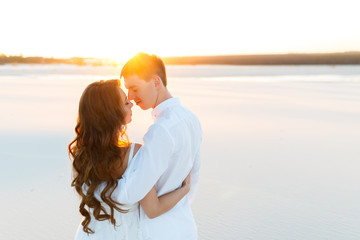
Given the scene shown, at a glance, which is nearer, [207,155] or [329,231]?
[329,231]

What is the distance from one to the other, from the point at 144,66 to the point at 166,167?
0.55 m

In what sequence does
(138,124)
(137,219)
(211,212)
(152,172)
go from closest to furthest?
(152,172), (137,219), (211,212), (138,124)

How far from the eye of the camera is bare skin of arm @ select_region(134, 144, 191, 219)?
1.99 m

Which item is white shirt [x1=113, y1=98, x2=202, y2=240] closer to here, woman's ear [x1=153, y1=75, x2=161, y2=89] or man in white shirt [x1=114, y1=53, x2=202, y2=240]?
man in white shirt [x1=114, y1=53, x2=202, y2=240]

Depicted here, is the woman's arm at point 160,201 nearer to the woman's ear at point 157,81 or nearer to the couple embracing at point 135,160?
the couple embracing at point 135,160

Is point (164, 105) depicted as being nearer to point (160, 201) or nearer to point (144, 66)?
point (144, 66)

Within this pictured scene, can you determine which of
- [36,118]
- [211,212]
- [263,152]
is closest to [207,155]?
[263,152]

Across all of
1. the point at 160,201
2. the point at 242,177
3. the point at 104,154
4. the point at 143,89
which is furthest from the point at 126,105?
Answer: the point at 242,177

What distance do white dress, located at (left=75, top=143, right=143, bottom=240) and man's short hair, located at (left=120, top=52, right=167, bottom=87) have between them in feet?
2.29

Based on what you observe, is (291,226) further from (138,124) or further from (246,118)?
(246,118)

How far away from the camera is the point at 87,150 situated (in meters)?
2.02

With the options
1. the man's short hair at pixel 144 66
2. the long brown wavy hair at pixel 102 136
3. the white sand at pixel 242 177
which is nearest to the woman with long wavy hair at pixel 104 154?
the long brown wavy hair at pixel 102 136

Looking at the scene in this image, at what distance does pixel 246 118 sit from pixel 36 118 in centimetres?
499

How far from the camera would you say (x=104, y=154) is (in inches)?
76.9
